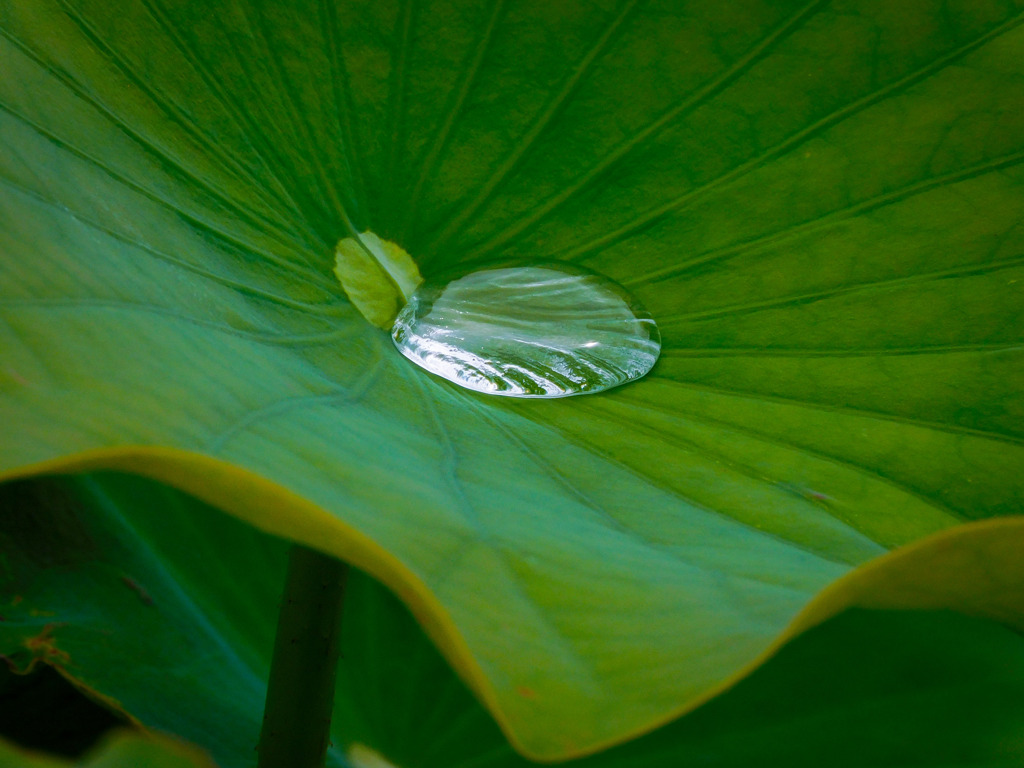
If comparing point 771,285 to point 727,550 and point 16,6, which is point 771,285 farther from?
point 16,6

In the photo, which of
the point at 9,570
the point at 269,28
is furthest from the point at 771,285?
the point at 9,570

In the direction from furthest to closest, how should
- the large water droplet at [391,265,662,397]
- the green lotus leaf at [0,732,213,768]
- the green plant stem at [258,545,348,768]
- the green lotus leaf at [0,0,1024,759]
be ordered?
the large water droplet at [391,265,662,397], the green plant stem at [258,545,348,768], the green lotus leaf at [0,0,1024,759], the green lotus leaf at [0,732,213,768]

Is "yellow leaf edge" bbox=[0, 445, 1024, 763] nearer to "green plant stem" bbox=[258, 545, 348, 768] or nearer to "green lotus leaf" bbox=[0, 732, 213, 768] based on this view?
"green lotus leaf" bbox=[0, 732, 213, 768]

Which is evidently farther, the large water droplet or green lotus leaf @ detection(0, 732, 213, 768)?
the large water droplet

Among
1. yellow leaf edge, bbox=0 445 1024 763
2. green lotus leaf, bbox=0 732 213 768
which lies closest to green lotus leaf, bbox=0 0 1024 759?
yellow leaf edge, bbox=0 445 1024 763

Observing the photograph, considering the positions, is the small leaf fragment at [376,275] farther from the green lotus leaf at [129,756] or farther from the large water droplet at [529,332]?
the green lotus leaf at [129,756]

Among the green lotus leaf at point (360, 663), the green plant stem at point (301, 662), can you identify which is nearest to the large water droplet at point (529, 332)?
the green plant stem at point (301, 662)

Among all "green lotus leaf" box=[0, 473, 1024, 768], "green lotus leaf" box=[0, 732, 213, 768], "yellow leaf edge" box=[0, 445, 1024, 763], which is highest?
"yellow leaf edge" box=[0, 445, 1024, 763]

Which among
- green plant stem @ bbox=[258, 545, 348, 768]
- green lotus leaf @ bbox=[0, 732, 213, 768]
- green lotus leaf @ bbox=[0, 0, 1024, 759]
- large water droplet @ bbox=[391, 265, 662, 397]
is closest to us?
green lotus leaf @ bbox=[0, 732, 213, 768]
